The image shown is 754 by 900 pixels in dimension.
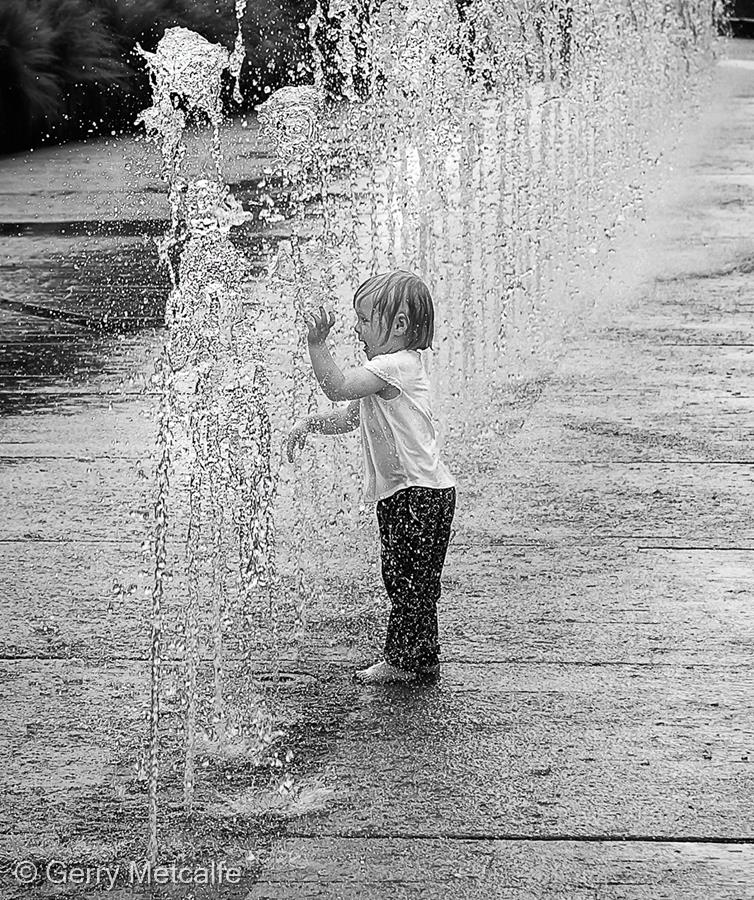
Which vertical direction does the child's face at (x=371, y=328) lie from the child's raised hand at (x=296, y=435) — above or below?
above

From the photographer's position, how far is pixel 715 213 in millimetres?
11461

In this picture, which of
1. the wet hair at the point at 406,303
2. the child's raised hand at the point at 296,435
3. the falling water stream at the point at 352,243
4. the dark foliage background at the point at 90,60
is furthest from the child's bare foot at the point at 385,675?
the dark foliage background at the point at 90,60

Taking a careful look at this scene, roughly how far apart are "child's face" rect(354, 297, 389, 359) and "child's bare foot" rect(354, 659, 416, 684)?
754mm

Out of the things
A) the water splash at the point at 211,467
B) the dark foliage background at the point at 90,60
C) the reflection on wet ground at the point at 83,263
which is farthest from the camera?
the dark foliage background at the point at 90,60

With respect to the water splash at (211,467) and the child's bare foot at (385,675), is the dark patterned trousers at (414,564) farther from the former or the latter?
the water splash at (211,467)

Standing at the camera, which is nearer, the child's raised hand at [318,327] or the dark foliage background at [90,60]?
the child's raised hand at [318,327]

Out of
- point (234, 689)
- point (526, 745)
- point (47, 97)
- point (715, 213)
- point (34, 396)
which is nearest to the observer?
point (526, 745)

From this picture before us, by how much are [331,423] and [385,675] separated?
0.64 meters

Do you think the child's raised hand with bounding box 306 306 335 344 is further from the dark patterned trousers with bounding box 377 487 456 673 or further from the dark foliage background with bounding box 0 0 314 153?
the dark foliage background with bounding box 0 0 314 153

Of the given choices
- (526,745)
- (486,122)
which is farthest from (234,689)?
(486,122)

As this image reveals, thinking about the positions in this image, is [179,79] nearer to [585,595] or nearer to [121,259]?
→ [121,259]

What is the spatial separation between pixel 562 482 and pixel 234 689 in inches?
80.1

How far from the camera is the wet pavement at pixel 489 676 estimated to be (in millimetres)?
A: 3197

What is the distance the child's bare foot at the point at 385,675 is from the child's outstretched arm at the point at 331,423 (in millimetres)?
581
